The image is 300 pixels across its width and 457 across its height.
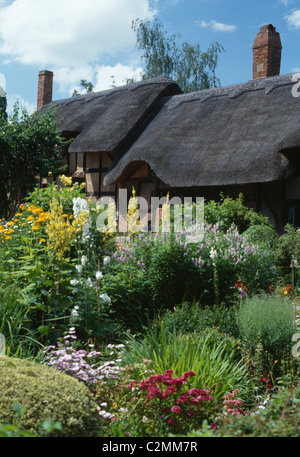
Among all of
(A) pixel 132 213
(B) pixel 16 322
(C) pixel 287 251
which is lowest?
(B) pixel 16 322

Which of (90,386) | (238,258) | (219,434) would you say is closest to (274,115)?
(238,258)

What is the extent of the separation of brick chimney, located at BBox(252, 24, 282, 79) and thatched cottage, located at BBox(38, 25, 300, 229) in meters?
0.03

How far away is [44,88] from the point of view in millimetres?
22578

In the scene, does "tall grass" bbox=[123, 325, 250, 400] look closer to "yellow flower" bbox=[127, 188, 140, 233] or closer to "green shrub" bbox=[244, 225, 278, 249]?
"yellow flower" bbox=[127, 188, 140, 233]

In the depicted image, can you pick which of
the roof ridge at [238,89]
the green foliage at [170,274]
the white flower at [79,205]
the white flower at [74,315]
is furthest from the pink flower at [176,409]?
the roof ridge at [238,89]

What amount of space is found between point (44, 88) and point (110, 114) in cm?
703

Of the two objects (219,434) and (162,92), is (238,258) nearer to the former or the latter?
(219,434)

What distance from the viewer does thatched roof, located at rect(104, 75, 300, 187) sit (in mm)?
11383

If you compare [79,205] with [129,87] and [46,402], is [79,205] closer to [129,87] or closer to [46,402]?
[46,402]

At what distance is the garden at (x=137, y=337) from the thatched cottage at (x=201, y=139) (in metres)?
4.22

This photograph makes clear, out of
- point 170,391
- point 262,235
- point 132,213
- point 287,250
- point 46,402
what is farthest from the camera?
point 262,235

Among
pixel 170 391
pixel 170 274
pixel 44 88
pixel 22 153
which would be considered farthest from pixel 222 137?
pixel 44 88

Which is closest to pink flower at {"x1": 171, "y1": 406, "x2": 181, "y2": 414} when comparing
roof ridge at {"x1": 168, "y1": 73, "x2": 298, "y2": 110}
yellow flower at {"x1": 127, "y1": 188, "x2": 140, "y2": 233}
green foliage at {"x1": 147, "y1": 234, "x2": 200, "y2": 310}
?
yellow flower at {"x1": 127, "y1": 188, "x2": 140, "y2": 233}
